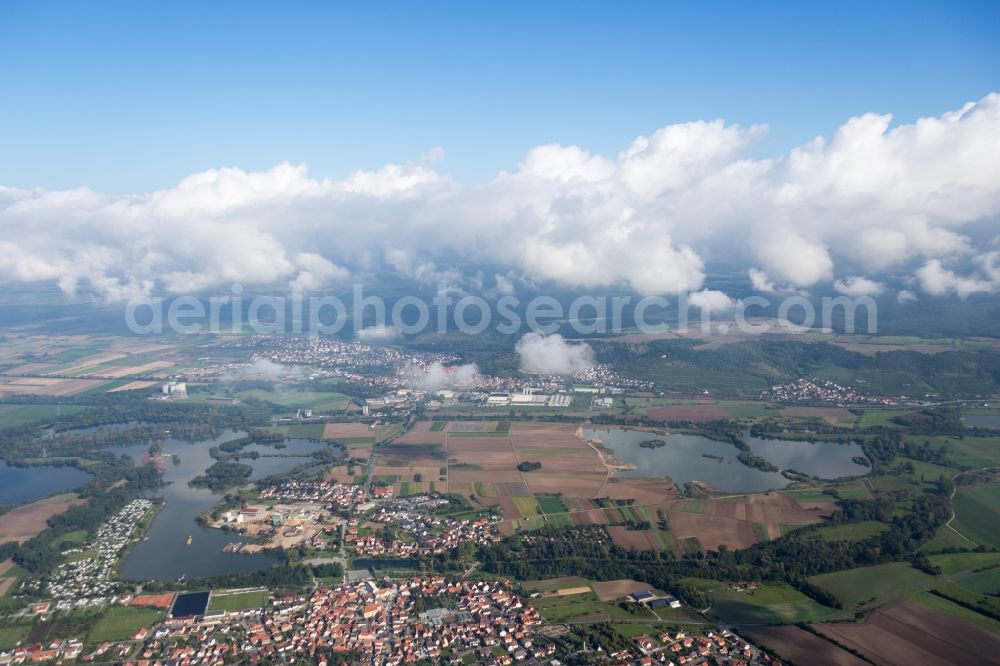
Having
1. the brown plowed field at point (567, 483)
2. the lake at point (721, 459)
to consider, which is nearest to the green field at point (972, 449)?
the lake at point (721, 459)

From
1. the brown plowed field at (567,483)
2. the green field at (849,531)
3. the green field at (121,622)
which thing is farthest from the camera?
the brown plowed field at (567,483)

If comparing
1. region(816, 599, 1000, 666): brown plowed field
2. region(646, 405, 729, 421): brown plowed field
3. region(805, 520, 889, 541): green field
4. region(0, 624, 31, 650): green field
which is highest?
region(646, 405, 729, 421): brown plowed field

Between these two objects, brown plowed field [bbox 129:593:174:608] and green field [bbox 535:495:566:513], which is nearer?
brown plowed field [bbox 129:593:174:608]

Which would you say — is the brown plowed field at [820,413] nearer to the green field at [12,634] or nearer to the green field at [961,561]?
the green field at [961,561]

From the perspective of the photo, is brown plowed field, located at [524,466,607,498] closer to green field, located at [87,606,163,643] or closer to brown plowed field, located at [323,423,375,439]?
brown plowed field, located at [323,423,375,439]

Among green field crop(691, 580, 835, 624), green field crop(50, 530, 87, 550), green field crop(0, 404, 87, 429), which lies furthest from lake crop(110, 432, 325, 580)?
green field crop(691, 580, 835, 624)

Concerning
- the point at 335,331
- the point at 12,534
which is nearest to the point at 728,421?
the point at 12,534
